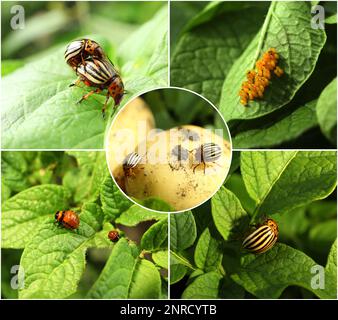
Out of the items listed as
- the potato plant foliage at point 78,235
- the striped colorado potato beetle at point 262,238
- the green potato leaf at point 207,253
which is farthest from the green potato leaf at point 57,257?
the striped colorado potato beetle at point 262,238

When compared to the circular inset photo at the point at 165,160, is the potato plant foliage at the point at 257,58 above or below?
above

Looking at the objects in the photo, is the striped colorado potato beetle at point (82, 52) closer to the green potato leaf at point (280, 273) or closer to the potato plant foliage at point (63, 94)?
the potato plant foliage at point (63, 94)

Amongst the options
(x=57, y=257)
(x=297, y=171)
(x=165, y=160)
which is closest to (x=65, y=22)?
(x=165, y=160)

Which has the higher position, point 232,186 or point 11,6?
point 11,6

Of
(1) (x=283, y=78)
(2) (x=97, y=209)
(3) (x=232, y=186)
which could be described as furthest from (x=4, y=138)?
(1) (x=283, y=78)

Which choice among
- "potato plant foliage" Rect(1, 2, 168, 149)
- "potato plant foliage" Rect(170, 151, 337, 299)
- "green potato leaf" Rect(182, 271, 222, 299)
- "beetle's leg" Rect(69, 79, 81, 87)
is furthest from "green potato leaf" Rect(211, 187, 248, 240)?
"beetle's leg" Rect(69, 79, 81, 87)

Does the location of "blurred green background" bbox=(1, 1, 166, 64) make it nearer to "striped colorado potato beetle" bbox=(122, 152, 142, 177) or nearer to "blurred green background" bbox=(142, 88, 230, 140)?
"blurred green background" bbox=(142, 88, 230, 140)

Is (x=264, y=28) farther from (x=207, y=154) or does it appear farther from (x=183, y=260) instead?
(x=183, y=260)
